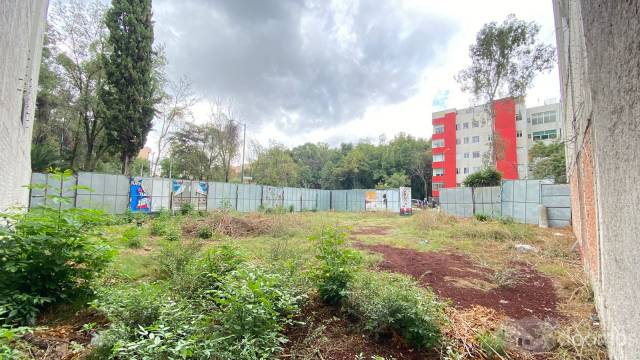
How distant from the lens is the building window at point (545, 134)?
29.0 m

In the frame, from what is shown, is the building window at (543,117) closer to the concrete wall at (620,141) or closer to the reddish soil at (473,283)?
the reddish soil at (473,283)

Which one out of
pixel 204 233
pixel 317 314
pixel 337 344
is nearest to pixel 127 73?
pixel 204 233

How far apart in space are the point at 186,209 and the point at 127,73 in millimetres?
7808

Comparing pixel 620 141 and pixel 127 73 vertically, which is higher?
pixel 127 73

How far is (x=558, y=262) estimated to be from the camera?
560 cm

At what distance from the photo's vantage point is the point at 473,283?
4.43 metres

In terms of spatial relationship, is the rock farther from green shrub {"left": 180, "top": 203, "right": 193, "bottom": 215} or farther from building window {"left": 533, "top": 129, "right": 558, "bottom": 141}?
building window {"left": 533, "top": 129, "right": 558, "bottom": 141}

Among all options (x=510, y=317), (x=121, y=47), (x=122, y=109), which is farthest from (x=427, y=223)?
(x=121, y=47)

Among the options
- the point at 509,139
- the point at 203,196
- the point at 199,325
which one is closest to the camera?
the point at 199,325

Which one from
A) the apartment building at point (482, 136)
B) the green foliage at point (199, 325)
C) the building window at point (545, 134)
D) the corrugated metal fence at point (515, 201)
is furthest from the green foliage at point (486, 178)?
the building window at point (545, 134)

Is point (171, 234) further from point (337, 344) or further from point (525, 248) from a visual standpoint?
point (525, 248)

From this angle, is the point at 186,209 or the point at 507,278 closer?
the point at 507,278

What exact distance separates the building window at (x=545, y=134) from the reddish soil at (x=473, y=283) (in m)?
32.1

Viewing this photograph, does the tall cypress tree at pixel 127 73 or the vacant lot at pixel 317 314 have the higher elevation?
the tall cypress tree at pixel 127 73
